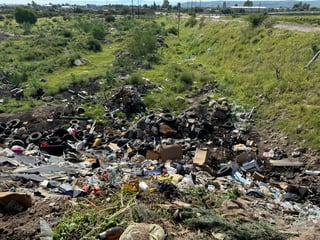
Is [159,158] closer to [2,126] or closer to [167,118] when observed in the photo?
[167,118]

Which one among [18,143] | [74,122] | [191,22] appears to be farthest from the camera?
[191,22]

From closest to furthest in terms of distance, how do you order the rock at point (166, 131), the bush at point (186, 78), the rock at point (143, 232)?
the rock at point (143, 232) < the rock at point (166, 131) < the bush at point (186, 78)

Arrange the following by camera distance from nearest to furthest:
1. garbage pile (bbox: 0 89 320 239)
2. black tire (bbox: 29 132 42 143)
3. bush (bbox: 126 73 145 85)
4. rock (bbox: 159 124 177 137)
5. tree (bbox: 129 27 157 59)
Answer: garbage pile (bbox: 0 89 320 239)
black tire (bbox: 29 132 42 143)
rock (bbox: 159 124 177 137)
bush (bbox: 126 73 145 85)
tree (bbox: 129 27 157 59)

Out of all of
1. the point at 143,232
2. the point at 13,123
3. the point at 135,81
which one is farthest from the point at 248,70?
the point at 143,232

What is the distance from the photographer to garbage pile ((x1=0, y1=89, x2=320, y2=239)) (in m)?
7.74

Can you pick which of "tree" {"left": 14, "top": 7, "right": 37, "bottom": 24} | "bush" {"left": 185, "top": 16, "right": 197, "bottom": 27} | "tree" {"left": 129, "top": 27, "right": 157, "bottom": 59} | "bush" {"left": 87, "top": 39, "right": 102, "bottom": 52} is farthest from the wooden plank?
"tree" {"left": 14, "top": 7, "right": 37, "bottom": 24}

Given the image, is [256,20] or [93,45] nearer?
[256,20]

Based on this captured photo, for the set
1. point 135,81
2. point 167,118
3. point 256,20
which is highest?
point 256,20

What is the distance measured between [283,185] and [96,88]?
35.9ft

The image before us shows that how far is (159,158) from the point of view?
1023cm

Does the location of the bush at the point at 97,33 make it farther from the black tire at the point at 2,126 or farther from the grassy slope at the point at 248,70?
the black tire at the point at 2,126

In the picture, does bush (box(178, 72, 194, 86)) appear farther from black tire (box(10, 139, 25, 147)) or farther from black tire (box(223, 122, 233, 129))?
black tire (box(10, 139, 25, 147))

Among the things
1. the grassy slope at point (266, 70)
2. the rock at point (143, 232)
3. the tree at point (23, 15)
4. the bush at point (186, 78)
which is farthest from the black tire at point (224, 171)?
the tree at point (23, 15)

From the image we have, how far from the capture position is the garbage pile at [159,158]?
25.4 ft
